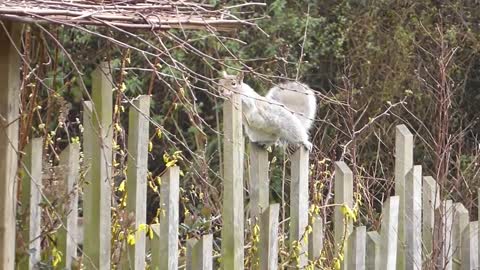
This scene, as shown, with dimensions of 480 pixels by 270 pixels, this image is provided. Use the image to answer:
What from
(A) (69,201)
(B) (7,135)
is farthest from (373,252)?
(B) (7,135)

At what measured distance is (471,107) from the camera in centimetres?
909

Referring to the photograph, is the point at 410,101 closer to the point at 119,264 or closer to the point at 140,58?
the point at 140,58

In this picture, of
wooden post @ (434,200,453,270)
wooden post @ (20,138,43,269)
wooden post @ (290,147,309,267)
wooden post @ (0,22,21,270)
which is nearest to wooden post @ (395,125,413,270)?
wooden post @ (434,200,453,270)

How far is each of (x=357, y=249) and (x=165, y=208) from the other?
0.80 meters

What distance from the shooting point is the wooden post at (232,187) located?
2.96 metres

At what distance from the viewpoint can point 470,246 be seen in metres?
3.88

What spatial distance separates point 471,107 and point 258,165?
6.07 metres

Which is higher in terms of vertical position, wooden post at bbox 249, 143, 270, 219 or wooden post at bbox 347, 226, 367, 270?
wooden post at bbox 249, 143, 270, 219

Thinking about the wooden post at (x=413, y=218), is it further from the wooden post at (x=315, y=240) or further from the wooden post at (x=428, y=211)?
the wooden post at (x=315, y=240)

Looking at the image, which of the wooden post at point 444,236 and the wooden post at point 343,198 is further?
the wooden post at point 444,236

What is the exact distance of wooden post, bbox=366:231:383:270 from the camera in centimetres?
352

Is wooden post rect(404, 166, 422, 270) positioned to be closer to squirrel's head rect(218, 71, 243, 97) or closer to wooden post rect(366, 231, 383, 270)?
wooden post rect(366, 231, 383, 270)

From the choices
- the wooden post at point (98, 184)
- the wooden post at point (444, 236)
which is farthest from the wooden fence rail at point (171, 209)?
the wooden post at point (444, 236)

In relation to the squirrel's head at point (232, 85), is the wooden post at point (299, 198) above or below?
below
